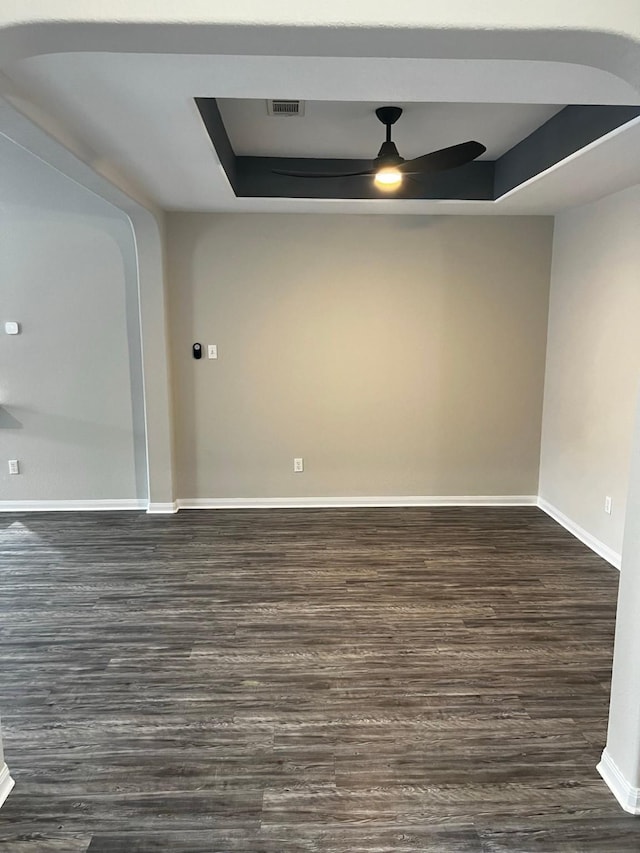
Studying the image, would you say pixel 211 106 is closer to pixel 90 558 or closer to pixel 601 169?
pixel 601 169

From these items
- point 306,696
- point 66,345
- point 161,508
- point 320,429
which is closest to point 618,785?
point 306,696

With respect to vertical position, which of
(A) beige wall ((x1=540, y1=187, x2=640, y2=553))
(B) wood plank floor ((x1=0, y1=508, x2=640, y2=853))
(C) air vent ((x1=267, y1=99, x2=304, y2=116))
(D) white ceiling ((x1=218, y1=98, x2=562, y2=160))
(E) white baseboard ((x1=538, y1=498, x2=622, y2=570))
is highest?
(D) white ceiling ((x1=218, y1=98, x2=562, y2=160))

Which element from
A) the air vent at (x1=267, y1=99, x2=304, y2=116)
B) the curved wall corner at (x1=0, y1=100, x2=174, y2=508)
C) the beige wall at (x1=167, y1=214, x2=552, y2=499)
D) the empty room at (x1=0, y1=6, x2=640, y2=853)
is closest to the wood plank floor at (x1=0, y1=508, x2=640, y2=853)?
the empty room at (x1=0, y1=6, x2=640, y2=853)

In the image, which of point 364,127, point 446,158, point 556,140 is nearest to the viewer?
point 446,158

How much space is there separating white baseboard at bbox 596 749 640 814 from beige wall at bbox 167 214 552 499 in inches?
115

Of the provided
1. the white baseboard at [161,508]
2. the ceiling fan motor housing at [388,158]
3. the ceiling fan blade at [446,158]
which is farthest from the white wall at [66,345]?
the ceiling fan blade at [446,158]

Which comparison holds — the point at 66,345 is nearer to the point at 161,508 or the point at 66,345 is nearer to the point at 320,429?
the point at 161,508

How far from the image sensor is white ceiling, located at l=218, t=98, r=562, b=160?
2920 millimetres

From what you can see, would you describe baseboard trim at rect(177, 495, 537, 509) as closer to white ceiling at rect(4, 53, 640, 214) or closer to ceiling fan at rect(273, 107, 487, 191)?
white ceiling at rect(4, 53, 640, 214)

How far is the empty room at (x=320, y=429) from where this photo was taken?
5.62 ft

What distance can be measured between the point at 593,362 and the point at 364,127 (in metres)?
2.20

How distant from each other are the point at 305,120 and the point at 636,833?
138 inches

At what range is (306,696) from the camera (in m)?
2.28

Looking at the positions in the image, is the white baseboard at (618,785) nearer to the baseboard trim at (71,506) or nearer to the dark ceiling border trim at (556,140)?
the dark ceiling border trim at (556,140)
